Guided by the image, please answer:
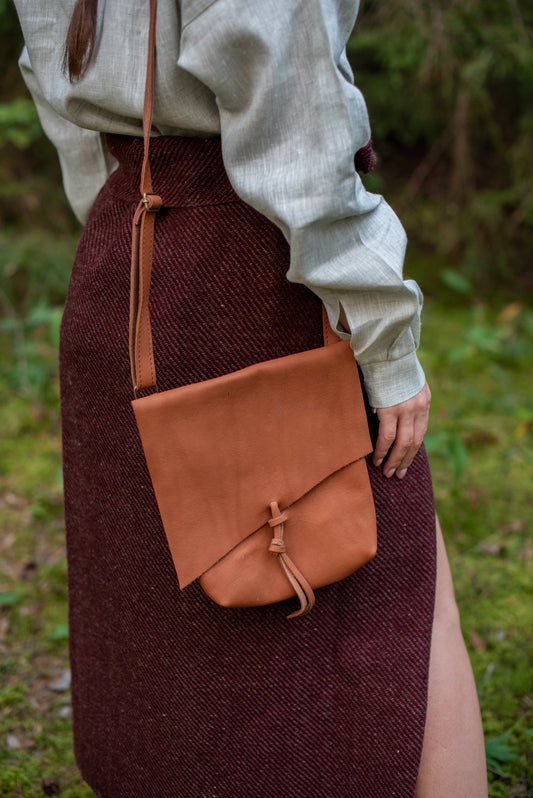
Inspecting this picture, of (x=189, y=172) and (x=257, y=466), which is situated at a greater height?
(x=189, y=172)

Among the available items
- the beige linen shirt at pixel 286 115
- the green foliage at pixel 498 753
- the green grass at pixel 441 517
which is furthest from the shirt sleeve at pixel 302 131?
the green grass at pixel 441 517

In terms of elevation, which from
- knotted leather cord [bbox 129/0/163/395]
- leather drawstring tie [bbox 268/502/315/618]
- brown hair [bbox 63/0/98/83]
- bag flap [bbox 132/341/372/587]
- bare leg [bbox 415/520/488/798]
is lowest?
bare leg [bbox 415/520/488/798]

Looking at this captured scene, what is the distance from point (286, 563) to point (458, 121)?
409 centimetres

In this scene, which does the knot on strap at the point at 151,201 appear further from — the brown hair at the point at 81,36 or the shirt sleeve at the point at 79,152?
the shirt sleeve at the point at 79,152

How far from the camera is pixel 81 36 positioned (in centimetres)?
105

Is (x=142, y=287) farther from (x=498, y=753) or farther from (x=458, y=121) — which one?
(x=458, y=121)

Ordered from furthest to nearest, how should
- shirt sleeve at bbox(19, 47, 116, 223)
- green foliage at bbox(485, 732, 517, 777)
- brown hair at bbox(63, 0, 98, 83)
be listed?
green foliage at bbox(485, 732, 517, 777)
shirt sleeve at bbox(19, 47, 116, 223)
brown hair at bbox(63, 0, 98, 83)

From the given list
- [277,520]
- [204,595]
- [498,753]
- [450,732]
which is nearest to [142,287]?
[277,520]

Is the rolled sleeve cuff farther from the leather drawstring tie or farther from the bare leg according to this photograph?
the bare leg

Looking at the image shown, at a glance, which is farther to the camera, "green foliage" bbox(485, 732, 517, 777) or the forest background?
the forest background

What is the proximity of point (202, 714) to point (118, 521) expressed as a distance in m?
0.37

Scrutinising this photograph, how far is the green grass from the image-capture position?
1.92 meters

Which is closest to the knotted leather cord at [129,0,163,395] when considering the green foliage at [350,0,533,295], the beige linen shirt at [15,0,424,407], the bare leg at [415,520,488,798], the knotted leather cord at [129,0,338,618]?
the knotted leather cord at [129,0,338,618]

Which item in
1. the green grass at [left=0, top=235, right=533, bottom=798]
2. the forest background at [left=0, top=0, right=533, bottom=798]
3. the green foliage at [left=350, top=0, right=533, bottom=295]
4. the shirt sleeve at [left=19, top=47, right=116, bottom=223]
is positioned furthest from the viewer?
the green foliage at [left=350, top=0, right=533, bottom=295]
